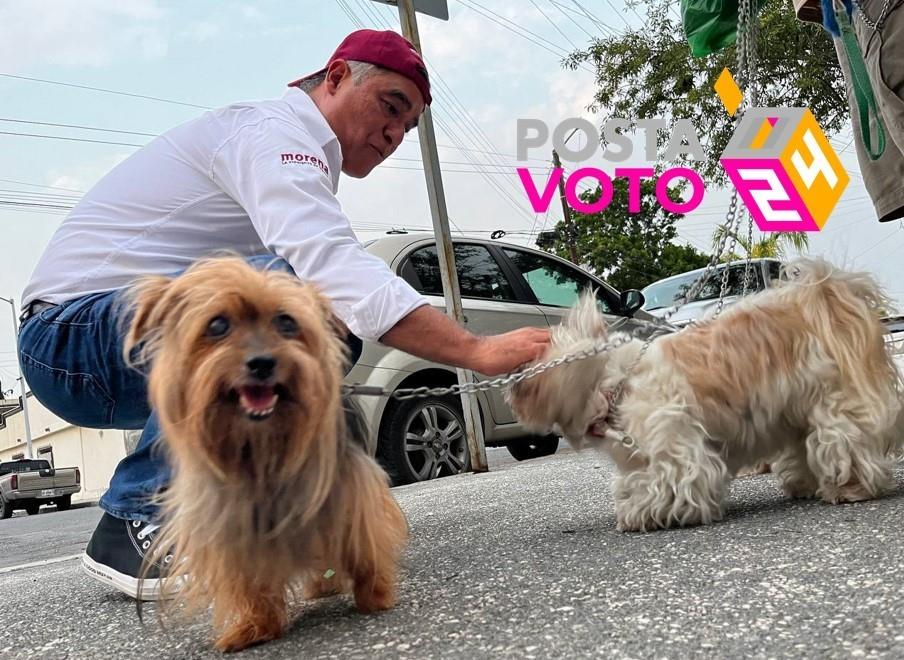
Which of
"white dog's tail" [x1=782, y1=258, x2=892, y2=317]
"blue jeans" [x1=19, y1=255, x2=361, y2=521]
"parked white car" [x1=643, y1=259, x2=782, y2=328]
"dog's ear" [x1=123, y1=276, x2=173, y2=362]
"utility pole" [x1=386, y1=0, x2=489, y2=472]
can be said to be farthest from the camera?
"parked white car" [x1=643, y1=259, x2=782, y2=328]

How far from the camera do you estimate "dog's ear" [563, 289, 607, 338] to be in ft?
10.3

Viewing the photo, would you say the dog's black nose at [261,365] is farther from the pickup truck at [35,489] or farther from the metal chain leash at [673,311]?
the pickup truck at [35,489]

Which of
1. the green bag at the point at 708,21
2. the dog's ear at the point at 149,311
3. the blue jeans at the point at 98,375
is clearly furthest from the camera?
the green bag at the point at 708,21

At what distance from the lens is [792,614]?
5.70ft

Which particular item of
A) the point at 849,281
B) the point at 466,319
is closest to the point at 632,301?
the point at 466,319

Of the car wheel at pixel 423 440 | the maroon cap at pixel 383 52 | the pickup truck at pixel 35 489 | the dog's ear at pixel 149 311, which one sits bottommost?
the pickup truck at pixel 35 489

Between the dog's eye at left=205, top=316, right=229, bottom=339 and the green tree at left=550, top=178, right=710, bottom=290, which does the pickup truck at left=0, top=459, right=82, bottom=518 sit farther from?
the green tree at left=550, top=178, right=710, bottom=290

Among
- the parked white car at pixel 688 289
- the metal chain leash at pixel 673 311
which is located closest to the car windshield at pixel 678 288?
the parked white car at pixel 688 289

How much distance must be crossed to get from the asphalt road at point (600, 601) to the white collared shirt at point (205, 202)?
34.5 inches

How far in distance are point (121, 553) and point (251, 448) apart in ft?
3.86

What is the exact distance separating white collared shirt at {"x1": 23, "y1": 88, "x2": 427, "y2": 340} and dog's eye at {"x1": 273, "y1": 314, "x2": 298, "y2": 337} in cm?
50

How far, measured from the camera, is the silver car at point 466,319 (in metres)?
6.55

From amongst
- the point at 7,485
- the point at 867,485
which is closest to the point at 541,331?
the point at 867,485

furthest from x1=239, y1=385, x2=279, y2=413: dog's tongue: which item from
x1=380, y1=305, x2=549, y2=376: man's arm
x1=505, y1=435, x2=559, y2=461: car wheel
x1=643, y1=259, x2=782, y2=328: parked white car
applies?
x1=505, y1=435, x2=559, y2=461: car wheel
